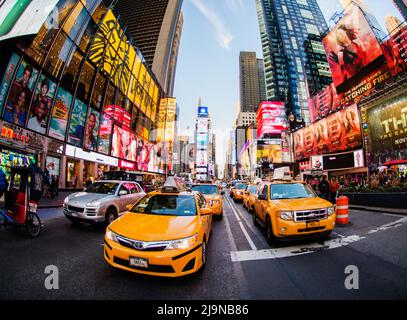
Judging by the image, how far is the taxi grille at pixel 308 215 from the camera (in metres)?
4.90

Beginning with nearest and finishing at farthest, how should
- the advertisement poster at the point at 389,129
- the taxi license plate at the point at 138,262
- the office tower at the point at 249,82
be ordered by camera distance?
the taxi license plate at the point at 138,262, the advertisement poster at the point at 389,129, the office tower at the point at 249,82

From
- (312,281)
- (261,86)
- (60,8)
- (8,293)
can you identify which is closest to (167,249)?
(8,293)

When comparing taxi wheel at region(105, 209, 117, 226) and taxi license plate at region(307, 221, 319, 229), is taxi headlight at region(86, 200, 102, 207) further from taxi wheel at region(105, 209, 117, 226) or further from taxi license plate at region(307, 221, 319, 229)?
taxi license plate at region(307, 221, 319, 229)

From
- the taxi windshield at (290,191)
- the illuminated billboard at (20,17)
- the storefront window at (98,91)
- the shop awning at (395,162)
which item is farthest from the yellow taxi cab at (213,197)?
the shop awning at (395,162)

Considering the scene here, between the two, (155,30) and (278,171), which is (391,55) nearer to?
(278,171)

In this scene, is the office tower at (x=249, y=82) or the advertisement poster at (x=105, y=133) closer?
the advertisement poster at (x=105, y=133)

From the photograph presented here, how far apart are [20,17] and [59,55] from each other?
35.1ft

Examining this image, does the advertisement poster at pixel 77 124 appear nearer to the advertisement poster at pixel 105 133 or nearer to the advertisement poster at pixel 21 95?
the advertisement poster at pixel 105 133

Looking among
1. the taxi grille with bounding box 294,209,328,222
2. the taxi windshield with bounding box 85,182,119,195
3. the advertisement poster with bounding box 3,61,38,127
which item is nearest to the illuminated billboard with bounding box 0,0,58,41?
the advertisement poster with bounding box 3,61,38,127

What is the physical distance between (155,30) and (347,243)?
92662 mm

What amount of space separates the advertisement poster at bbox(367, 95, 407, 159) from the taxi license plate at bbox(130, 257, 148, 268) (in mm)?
29081

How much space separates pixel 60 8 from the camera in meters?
17.5

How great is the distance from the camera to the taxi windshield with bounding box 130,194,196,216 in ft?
14.4

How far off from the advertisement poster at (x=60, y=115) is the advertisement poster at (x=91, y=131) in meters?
3.04
